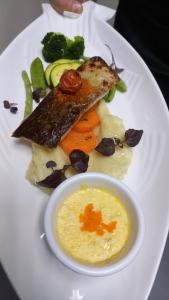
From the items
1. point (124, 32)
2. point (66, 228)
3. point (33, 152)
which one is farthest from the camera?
point (124, 32)

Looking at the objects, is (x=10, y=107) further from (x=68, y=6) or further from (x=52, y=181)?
(x=68, y=6)

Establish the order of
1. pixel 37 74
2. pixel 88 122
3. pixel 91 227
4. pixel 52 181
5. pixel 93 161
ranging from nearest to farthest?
1. pixel 91 227
2. pixel 52 181
3. pixel 93 161
4. pixel 88 122
5. pixel 37 74

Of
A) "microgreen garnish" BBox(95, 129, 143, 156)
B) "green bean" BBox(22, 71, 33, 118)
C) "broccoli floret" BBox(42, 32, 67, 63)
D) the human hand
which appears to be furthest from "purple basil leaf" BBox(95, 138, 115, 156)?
the human hand

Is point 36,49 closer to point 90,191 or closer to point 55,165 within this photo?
point 55,165

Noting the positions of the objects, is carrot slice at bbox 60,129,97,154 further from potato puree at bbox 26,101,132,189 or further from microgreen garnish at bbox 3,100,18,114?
microgreen garnish at bbox 3,100,18,114

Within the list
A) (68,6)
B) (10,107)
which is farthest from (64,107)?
(68,6)

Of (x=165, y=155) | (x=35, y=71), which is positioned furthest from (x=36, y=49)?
(x=165, y=155)

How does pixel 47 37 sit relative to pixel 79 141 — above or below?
above
